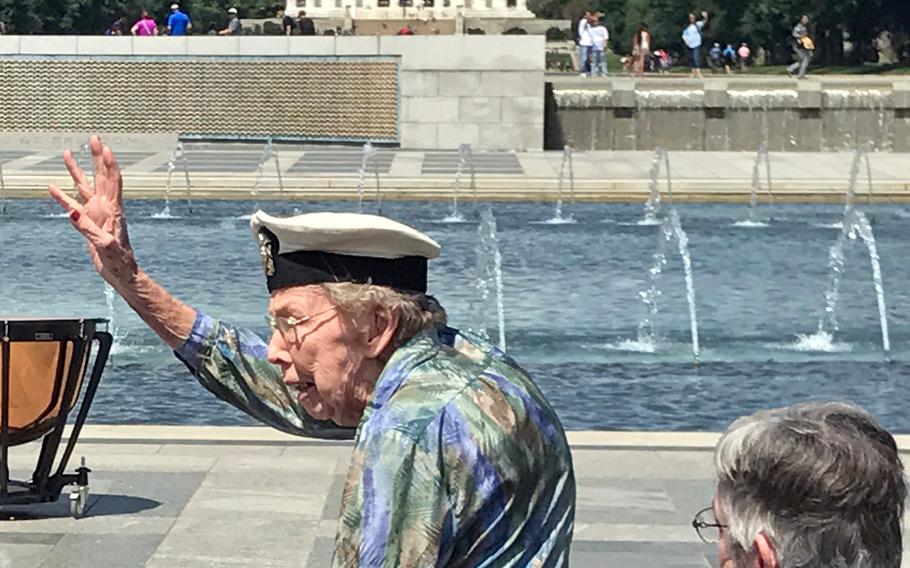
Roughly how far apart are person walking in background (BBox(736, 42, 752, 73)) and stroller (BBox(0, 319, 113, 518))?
5587cm

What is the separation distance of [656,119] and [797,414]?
26.3 metres

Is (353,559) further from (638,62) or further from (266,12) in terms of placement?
(266,12)

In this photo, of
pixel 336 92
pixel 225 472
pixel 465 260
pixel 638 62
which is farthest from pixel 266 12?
pixel 225 472

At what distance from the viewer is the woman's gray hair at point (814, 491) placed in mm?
2225

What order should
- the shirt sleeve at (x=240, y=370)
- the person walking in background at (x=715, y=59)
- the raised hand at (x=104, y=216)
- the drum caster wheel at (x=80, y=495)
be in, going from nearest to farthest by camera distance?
the raised hand at (x=104, y=216) → the shirt sleeve at (x=240, y=370) → the drum caster wheel at (x=80, y=495) → the person walking in background at (x=715, y=59)

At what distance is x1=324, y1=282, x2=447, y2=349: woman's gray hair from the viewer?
2.73m

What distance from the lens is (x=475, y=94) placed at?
88.0 ft

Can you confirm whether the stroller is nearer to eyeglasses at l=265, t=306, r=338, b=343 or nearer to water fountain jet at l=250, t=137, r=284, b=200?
eyeglasses at l=265, t=306, r=338, b=343

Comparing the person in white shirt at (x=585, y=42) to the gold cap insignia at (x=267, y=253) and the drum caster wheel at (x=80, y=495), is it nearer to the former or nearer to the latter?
the drum caster wheel at (x=80, y=495)

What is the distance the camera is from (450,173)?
22.5 metres

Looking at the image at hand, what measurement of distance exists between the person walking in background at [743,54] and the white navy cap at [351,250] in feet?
194

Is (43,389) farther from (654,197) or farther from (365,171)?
(365,171)

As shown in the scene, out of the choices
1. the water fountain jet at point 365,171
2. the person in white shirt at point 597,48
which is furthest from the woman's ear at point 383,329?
the person in white shirt at point 597,48

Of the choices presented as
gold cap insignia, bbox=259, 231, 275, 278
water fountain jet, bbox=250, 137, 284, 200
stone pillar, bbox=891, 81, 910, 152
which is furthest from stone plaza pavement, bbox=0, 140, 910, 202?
gold cap insignia, bbox=259, 231, 275, 278
